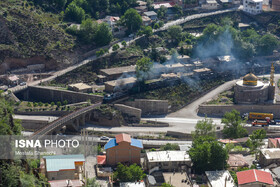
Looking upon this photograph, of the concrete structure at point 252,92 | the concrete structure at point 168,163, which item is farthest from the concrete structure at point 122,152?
the concrete structure at point 252,92

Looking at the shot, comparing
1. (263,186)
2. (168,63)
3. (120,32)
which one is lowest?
(263,186)

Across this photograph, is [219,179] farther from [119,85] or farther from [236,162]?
[119,85]

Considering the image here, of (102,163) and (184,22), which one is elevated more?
(184,22)

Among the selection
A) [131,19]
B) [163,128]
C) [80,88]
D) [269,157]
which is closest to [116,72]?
[80,88]

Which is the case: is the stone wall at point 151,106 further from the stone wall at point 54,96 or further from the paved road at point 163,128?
A: the stone wall at point 54,96

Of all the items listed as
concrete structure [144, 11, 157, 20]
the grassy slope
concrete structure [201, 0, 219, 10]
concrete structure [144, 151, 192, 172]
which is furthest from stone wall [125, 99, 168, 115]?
concrete structure [201, 0, 219, 10]

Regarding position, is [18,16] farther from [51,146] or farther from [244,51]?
[244,51]

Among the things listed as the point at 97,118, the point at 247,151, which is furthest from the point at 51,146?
the point at 247,151
